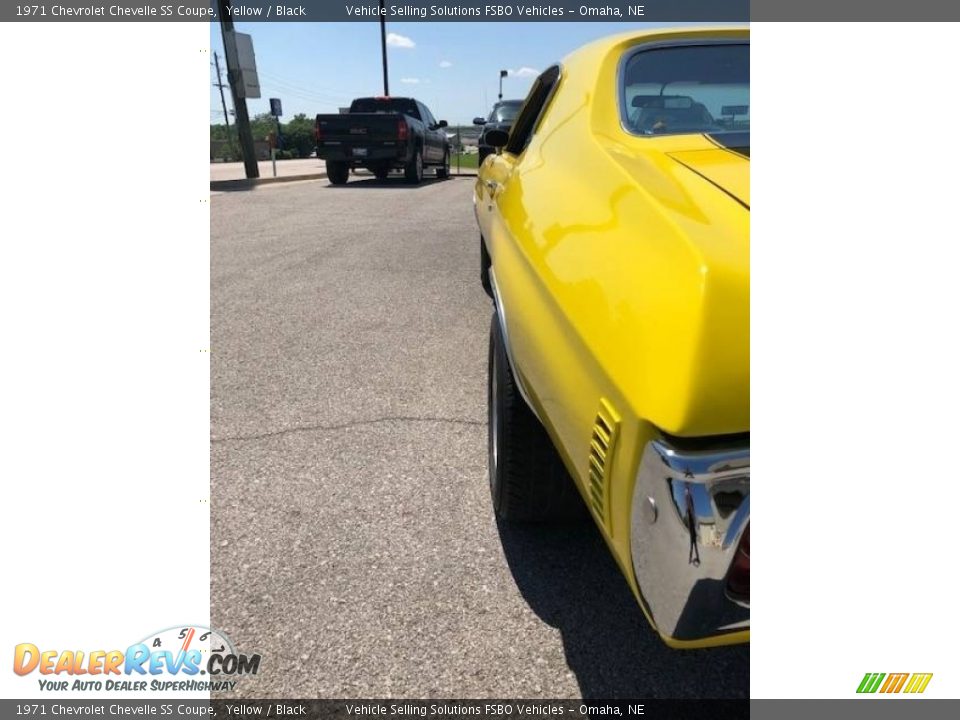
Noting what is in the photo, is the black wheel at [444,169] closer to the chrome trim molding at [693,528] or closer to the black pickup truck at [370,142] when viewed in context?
the black pickup truck at [370,142]

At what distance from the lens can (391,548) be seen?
2.09 metres

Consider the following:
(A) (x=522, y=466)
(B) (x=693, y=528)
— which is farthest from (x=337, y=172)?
(B) (x=693, y=528)

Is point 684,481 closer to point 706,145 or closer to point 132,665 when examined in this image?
point 706,145

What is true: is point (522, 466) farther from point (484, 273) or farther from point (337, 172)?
point (337, 172)

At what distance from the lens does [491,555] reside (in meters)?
2.07

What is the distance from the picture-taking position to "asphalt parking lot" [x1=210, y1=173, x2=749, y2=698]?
1.65 meters

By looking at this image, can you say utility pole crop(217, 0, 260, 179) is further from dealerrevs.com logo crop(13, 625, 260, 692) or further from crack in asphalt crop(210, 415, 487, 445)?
dealerrevs.com logo crop(13, 625, 260, 692)

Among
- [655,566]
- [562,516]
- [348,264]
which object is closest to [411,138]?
[348,264]

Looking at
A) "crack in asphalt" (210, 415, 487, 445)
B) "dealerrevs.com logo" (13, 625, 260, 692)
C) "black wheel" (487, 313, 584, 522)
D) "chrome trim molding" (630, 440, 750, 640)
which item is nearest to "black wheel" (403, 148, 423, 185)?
"crack in asphalt" (210, 415, 487, 445)

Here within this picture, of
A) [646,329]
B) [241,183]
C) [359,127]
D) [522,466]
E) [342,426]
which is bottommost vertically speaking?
[342,426]

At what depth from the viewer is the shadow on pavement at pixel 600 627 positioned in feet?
5.30

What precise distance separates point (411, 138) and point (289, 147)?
47.4 m
